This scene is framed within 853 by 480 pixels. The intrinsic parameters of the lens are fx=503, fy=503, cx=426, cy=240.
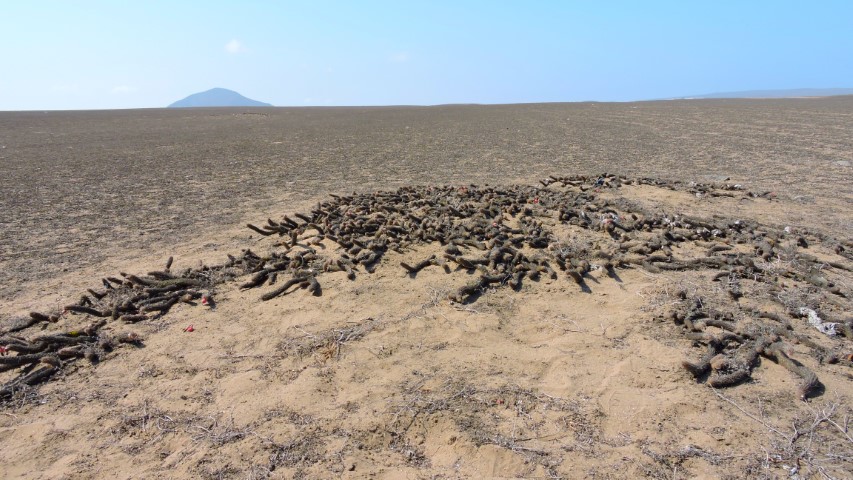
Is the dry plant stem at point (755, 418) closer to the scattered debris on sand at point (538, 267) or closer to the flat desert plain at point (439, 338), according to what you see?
the flat desert plain at point (439, 338)

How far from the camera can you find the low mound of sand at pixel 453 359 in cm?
375

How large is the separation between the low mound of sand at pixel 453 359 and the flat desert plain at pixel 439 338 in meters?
0.03

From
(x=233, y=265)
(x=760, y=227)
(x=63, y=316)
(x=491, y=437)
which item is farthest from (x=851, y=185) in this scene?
(x=63, y=316)

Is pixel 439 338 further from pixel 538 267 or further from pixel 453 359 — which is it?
pixel 538 267

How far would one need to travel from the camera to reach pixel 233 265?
736 cm

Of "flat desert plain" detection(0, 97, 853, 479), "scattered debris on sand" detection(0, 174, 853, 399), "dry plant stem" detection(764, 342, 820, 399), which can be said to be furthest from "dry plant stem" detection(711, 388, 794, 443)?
"dry plant stem" detection(764, 342, 820, 399)

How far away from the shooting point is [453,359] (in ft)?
16.4

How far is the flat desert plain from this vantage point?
12.4 feet

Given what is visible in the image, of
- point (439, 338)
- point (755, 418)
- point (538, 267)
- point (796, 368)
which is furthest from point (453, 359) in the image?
point (796, 368)

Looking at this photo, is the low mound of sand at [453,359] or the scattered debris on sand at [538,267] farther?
the scattered debris on sand at [538,267]

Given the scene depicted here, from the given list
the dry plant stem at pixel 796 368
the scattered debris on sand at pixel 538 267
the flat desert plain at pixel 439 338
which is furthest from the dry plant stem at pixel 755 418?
the dry plant stem at pixel 796 368

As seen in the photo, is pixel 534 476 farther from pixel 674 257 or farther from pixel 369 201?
pixel 369 201

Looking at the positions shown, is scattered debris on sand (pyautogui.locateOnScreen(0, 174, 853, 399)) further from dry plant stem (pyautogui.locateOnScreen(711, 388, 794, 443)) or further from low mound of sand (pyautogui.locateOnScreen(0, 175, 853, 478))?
dry plant stem (pyautogui.locateOnScreen(711, 388, 794, 443))

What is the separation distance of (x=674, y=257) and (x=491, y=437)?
468 centimetres
